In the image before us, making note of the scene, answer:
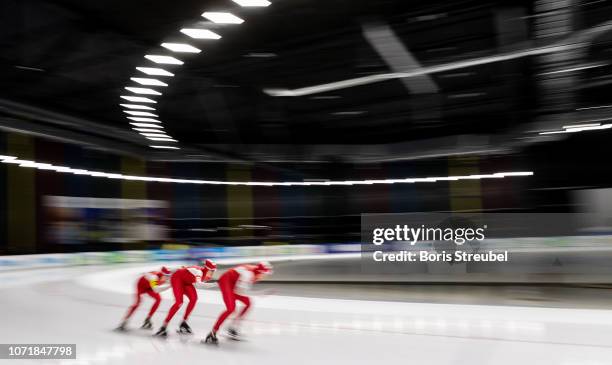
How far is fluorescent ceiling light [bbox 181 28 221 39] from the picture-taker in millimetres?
7539

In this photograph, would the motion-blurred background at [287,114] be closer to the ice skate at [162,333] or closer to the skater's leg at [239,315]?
the skater's leg at [239,315]

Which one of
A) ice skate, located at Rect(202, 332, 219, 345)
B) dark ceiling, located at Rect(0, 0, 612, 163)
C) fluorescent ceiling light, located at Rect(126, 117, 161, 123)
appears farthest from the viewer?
fluorescent ceiling light, located at Rect(126, 117, 161, 123)

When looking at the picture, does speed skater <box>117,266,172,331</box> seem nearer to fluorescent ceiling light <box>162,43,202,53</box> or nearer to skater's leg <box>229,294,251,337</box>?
skater's leg <box>229,294,251,337</box>

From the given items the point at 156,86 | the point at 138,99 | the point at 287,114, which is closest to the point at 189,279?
the point at 156,86

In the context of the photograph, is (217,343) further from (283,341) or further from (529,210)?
(529,210)

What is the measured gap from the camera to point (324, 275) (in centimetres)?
1418

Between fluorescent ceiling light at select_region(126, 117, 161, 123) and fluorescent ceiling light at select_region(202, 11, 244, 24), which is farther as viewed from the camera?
fluorescent ceiling light at select_region(126, 117, 161, 123)

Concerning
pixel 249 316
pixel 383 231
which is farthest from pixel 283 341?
pixel 383 231

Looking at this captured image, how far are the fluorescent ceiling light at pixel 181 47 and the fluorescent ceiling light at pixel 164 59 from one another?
408mm

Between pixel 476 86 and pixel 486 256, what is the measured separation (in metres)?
3.99

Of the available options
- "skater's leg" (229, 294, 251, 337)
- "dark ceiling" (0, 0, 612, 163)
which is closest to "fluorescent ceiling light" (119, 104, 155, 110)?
"dark ceiling" (0, 0, 612, 163)

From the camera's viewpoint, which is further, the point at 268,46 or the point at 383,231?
the point at 383,231

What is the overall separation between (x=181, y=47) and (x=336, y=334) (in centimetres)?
517

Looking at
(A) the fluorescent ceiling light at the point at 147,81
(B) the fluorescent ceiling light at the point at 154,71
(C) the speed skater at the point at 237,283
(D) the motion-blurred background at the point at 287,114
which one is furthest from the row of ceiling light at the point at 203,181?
(C) the speed skater at the point at 237,283
